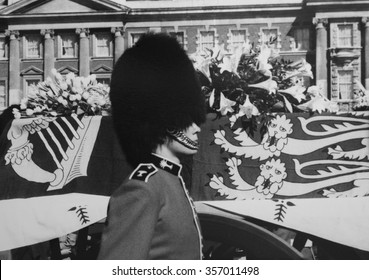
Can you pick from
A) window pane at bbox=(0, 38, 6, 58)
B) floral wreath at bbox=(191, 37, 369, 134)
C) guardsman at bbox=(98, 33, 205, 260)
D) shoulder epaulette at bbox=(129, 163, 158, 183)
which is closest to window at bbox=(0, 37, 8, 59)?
window pane at bbox=(0, 38, 6, 58)

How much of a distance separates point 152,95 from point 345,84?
31.0 inches

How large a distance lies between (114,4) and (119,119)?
71 cm

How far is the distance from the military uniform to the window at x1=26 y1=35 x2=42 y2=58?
953mm

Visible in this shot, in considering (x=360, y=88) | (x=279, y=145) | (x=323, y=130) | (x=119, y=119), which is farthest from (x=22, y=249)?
(x=360, y=88)

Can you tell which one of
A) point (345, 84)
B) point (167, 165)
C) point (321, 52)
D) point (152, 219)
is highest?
point (321, 52)

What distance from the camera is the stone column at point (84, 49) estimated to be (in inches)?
85.4

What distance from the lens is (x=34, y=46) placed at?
7.23 ft

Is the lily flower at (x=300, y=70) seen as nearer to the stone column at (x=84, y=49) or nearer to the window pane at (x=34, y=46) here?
the stone column at (x=84, y=49)

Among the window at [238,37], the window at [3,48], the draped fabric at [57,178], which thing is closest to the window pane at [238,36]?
the window at [238,37]

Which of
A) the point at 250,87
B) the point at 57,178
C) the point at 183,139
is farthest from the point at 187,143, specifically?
the point at 57,178

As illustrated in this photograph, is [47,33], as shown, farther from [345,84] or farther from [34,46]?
[345,84]

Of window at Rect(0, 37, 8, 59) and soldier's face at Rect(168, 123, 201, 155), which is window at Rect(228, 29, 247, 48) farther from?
window at Rect(0, 37, 8, 59)

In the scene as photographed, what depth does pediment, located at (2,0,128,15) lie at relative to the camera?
2180mm
